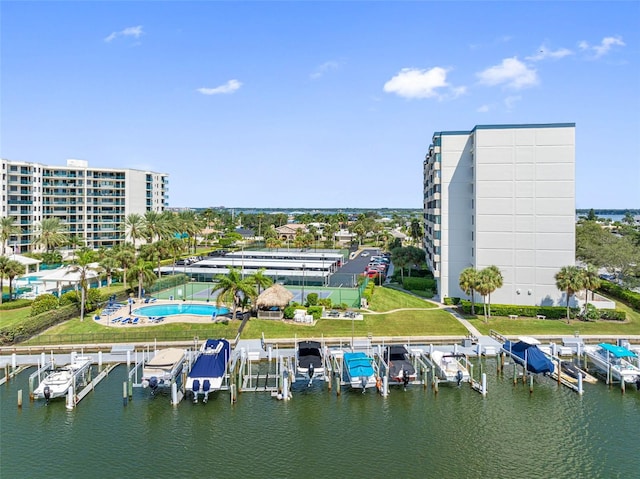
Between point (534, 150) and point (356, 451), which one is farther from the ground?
point (534, 150)

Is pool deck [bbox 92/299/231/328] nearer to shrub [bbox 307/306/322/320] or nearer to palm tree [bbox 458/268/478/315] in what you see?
shrub [bbox 307/306/322/320]

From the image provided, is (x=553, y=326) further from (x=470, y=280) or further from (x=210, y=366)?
(x=210, y=366)

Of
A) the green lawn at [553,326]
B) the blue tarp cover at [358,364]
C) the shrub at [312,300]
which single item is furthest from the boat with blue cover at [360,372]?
the green lawn at [553,326]

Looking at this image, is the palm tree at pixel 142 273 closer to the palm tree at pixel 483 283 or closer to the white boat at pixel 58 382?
the white boat at pixel 58 382

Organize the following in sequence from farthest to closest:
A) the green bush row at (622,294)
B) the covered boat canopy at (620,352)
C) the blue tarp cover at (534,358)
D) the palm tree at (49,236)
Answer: the palm tree at (49,236), the green bush row at (622,294), the covered boat canopy at (620,352), the blue tarp cover at (534,358)

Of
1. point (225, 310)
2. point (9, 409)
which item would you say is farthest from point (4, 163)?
point (9, 409)

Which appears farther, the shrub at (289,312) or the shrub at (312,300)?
the shrub at (312,300)

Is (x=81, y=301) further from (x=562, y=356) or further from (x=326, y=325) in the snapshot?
(x=562, y=356)
